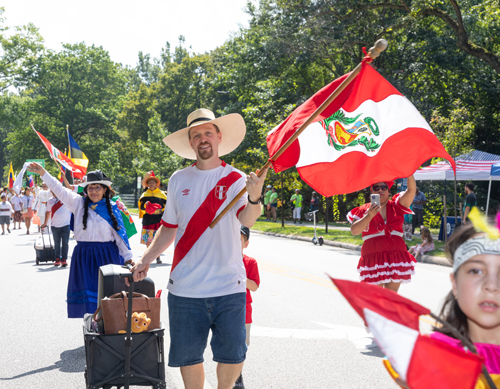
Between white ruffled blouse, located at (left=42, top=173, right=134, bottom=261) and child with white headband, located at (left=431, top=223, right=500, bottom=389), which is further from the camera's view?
white ruffled blouse, located at (left=42, top=173, right=134, bottom=261)

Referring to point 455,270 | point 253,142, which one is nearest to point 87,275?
point 455,270

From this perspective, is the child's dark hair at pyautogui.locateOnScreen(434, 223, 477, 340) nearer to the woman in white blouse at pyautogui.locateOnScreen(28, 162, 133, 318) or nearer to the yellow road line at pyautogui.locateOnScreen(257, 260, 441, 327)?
the woman in white blouse at pyautogui.locateOnScreen(28, 162, 133, 318)

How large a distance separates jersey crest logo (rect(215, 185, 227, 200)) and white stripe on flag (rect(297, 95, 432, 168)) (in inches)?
47.3

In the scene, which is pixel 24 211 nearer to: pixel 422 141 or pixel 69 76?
pixel 422 141

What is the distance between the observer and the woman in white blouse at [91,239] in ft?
20.3

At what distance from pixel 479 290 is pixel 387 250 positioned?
14.8ft

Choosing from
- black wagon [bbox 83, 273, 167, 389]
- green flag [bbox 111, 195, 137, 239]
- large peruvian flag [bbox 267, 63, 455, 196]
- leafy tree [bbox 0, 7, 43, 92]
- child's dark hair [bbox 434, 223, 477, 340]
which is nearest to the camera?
child's dark hair [bbox 434, 223, 477, 340]

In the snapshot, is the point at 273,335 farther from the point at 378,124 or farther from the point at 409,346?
the point at 409,346

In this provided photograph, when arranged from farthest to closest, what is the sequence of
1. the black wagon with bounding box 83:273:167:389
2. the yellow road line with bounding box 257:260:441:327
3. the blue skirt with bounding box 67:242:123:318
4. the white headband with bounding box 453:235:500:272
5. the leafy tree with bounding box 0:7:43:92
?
the leafy tree with bounding box 0:7:43:92 → the yellow road line with bounding box 257:260:441:327 → the blue skirt with bounding box 67:242:123:318 → the black wagon with bounding box 83:273:167:389 → the white headband with bounding box 453:235:500:272

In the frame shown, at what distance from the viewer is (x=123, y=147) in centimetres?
6956

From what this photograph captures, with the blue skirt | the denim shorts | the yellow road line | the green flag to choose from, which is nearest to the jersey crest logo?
the denim shorts

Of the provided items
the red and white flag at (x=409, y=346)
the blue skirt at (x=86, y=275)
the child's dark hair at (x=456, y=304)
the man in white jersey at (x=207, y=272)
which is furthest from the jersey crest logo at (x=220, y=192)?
the blue skirt at (x=86, y=275)

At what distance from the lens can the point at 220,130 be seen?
4.61 metres

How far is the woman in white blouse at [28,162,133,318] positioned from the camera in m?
6.19
